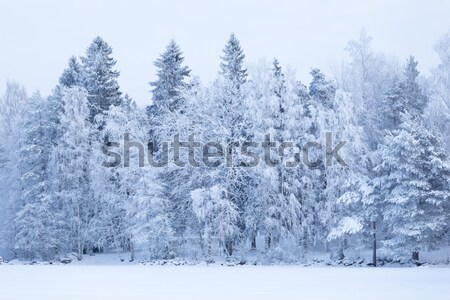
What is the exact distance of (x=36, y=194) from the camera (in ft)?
127

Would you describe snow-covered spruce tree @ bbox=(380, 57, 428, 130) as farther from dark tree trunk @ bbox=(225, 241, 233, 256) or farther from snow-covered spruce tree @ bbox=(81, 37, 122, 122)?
snow-covered spruce tree @ bbox=(81, 37, 122, 122)

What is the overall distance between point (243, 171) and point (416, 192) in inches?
421

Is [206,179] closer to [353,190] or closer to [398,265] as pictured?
[353,190]

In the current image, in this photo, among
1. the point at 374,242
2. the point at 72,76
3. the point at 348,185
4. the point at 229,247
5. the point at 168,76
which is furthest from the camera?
the point at 72,76

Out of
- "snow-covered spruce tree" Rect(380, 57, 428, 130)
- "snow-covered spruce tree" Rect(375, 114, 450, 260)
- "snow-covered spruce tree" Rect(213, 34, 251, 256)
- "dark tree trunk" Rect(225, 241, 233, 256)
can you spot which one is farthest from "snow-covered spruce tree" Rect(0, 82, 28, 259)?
"snow-covered spruce tree" Rect(375, 114, 450, 260)

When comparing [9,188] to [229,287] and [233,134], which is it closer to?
[233,134]

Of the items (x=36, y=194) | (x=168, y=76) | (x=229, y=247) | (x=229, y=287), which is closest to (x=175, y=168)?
(x=229, y=247)

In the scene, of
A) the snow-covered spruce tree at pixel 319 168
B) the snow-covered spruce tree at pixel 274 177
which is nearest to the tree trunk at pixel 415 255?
the snow-covered spruce tree at pixel 319 168

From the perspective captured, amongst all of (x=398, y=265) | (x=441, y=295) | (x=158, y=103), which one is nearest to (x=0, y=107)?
(x=158, y=103)

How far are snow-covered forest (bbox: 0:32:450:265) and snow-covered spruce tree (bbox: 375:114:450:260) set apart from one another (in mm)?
87

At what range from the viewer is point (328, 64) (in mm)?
41719

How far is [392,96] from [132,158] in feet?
58.8

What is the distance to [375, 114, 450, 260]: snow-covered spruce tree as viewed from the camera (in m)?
28.2

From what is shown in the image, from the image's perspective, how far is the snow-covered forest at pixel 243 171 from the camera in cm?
3019
